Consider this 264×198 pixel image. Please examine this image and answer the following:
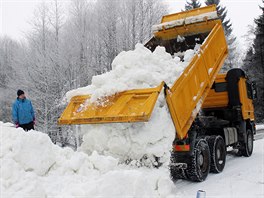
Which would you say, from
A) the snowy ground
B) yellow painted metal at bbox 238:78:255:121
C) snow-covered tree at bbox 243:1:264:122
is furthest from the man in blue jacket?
snow-covered tree at bbox 243:1:264:122

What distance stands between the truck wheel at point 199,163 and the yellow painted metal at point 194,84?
54cm

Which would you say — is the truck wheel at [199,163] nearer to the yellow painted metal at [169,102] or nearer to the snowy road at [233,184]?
the snowy road at [233,184]

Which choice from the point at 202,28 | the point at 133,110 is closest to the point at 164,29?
the point at 202,28

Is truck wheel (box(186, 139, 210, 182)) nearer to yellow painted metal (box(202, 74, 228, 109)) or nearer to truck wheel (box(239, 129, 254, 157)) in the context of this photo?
yellow painted metal (box(202, 74, 228, 109))

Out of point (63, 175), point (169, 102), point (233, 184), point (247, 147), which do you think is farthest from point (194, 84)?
point (247, 147)

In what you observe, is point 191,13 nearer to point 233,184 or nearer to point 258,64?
point 233,184

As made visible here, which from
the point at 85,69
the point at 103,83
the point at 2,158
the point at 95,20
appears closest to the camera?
the point at 2,158

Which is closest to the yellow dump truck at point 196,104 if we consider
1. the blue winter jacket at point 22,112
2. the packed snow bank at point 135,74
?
the packed snow bank at point 135,74

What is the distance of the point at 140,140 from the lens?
507cm

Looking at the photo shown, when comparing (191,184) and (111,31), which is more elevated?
(111,31)

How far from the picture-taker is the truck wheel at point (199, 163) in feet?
18.8

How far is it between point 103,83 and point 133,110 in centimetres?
104

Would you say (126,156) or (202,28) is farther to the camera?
(202,28)

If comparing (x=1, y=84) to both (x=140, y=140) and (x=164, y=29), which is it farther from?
(x=140, y=140)
